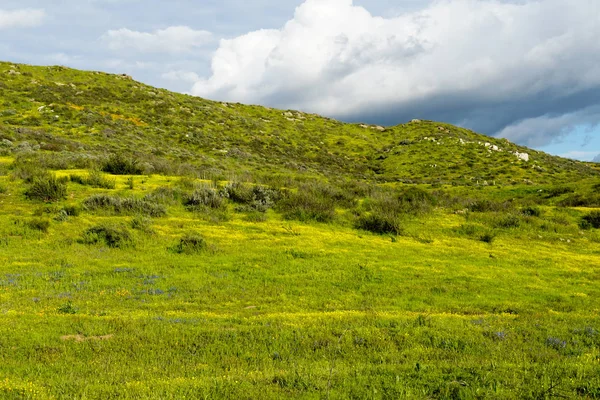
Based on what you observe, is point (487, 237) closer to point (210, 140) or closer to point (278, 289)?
point (278, 289)

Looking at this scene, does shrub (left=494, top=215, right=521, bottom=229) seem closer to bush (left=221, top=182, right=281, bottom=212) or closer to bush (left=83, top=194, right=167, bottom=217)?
bush (left=221, top=182, right=281, bottom=212)

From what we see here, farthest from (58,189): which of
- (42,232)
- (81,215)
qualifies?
(42,232)

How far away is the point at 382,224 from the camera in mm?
24438

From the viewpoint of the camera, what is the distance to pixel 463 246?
73.5ft

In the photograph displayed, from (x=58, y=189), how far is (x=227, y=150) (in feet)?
131

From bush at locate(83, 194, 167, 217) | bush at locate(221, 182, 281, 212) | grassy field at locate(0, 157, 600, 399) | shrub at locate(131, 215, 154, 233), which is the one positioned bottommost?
grassy field at locate(0, 157, 600, 399)

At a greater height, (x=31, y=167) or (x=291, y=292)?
(x=31, y=167)

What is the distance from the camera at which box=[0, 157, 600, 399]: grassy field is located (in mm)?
7191

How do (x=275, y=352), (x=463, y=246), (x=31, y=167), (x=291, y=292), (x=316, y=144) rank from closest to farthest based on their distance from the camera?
Result: (x=275, y=352) < (x=291, y=292) < (x=463, y=246) < (x=31, y=167) < (x=316, y=144)

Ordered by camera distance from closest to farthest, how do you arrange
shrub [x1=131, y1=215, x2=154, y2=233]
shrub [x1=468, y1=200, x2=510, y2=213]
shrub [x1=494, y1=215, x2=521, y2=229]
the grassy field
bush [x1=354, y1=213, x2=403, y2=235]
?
the grassy field → shrub [x1=131, y1=215, x2=154, y2=233] → bush [x1=354, y1=213, x2=403, y2=235] → shrub [x1=494, y1=215, x2=521, y2=229] → shrub [x1=468, y1=200, x2=510, y2=213]

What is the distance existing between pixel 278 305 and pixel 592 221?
27.8 m

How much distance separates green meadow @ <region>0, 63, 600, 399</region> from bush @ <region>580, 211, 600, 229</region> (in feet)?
0.41

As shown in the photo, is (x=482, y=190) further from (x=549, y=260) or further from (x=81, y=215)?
(x=81, y=215)

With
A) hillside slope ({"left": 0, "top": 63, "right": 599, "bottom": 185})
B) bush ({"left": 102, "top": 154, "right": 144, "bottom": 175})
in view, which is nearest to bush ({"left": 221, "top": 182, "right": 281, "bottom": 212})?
hillside slope ({"left": 0, "top": 63, "right": 599, "bottom": 185})
